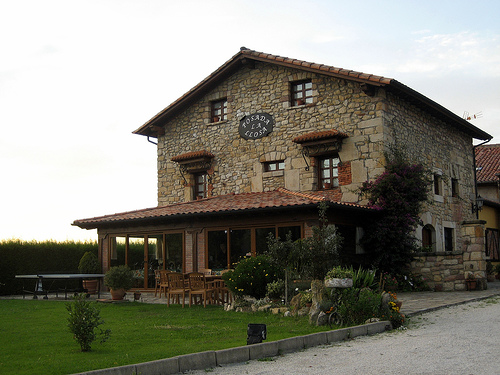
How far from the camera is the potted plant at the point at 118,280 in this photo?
13.8 meters

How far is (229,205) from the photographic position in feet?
50.4

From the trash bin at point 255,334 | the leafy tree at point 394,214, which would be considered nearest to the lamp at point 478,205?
the leafy tree at point 394,214

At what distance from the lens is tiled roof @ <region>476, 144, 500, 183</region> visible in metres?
26.2

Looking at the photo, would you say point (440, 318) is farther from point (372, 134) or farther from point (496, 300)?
point (372, 134)

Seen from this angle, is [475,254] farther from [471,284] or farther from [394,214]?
[394,214]

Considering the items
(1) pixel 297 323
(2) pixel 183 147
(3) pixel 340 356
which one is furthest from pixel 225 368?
(2) pixel 183 147

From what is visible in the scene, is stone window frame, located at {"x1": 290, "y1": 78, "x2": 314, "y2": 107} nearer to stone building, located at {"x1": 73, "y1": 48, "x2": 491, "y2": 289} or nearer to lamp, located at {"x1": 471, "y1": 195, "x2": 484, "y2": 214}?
stone building, located at {"x1": 73, "y1": 48, "x2": 491, "y2": 289}

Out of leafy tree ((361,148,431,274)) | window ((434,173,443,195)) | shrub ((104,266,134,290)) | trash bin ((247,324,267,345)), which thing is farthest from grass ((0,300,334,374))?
window ((434,173,443,195))

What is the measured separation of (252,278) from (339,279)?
2855mm

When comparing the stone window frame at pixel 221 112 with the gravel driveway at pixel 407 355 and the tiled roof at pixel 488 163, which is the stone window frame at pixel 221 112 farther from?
the tiled roof at pixel 488 163

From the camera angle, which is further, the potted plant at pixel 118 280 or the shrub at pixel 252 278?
the potted plant at pixel 118 280

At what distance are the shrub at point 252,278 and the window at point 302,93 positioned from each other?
23.8 ft

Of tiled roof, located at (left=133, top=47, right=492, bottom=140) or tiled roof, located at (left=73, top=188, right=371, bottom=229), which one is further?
tiled roof, located at (left=133, top=47, right=492, bottom=140)

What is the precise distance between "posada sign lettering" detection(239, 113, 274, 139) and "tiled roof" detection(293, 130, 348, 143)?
4.97 ft
